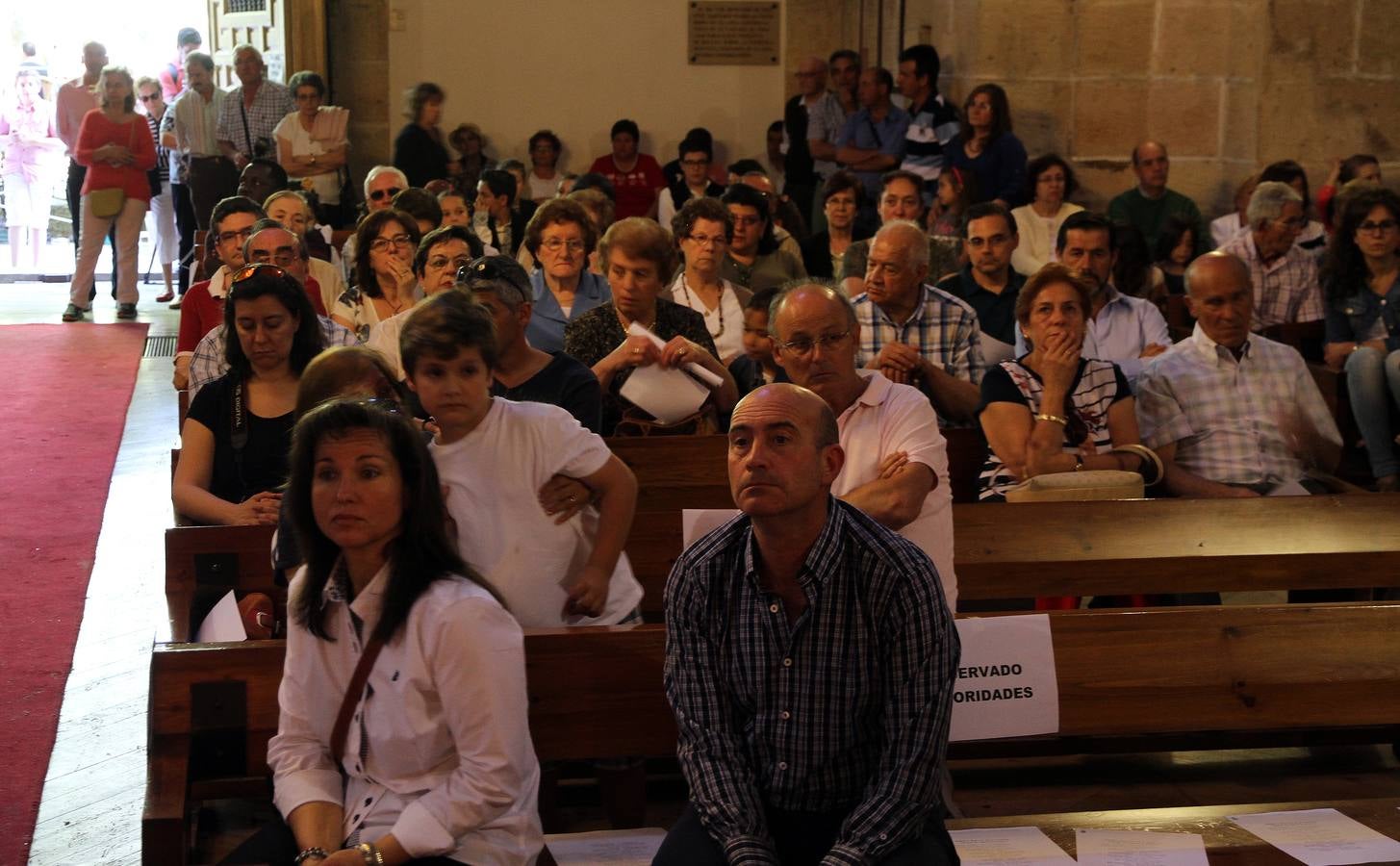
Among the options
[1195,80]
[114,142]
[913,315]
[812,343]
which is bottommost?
[913,315]

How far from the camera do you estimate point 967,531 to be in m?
4.12

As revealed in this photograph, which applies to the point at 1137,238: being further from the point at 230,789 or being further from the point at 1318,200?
the point at 230,789

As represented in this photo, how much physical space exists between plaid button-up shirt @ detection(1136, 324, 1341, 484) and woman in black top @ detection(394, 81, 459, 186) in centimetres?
729

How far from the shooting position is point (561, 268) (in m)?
5.90

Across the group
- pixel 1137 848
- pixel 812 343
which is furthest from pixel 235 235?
pixel 1137 848

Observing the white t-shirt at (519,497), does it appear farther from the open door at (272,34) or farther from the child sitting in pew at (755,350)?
the open door at (272,34)

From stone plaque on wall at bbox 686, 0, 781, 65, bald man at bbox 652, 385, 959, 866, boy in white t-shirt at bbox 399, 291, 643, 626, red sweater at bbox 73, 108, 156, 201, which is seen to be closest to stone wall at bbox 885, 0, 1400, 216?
stone plaque on wall at bbox 686, 0, 781, 65

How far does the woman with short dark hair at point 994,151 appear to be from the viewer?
9.27 meters

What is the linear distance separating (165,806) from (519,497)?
0.88 metres

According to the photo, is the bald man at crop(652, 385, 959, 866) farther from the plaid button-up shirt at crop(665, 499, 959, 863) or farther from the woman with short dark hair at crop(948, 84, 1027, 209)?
the woman with short dark hair at crop(948, 84, 1027, 209)

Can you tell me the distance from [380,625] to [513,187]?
Result: 6.85m

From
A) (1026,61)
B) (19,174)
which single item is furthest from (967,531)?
(19,174)

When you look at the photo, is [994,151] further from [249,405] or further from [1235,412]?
[249,405]

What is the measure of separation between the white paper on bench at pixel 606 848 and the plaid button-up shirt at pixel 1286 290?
5493 millimetres
